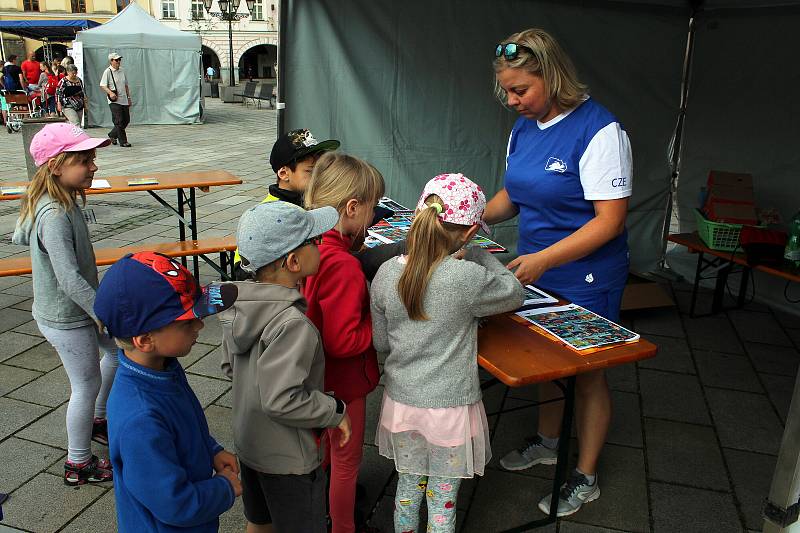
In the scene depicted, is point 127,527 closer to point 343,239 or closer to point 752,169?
point 343,239

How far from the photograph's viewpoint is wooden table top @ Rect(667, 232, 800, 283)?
4230 millimetres

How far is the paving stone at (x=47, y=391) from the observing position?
3.42 m

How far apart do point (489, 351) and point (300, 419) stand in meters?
0.67

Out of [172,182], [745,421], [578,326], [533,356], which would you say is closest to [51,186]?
[533,356]

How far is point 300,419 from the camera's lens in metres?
1.73

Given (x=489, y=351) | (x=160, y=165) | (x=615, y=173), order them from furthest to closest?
(x=160, y=165) → (x=615, y=173) → (x=489, y=351)

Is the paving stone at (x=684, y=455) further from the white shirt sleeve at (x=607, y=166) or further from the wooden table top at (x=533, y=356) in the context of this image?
the white shirt sleeve at (x=607, y=166)

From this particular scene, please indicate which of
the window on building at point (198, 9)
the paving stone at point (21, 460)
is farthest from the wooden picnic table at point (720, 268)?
the window on building at point (198, 9)

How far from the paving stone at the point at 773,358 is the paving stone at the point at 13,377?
4338 millimetres

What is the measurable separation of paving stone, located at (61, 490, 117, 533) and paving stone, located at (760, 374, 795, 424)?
3.27 m

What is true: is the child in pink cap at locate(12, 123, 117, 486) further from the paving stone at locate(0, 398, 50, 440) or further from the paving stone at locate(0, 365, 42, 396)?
the paving stone at locate(0, 365, 42, 396)

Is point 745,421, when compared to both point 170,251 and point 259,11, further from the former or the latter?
point 259,11

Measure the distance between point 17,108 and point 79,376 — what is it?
657 inches

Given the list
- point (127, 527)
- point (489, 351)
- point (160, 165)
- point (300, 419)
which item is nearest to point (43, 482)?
point (127, 527)
